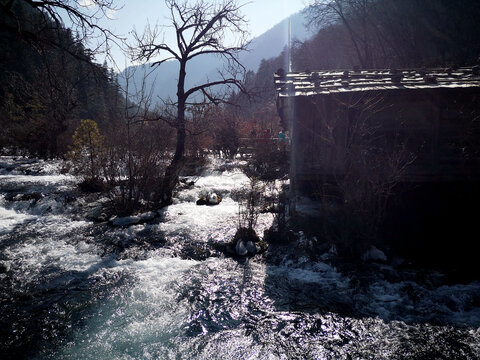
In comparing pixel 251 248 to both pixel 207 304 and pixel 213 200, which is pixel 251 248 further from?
pixel 213 200

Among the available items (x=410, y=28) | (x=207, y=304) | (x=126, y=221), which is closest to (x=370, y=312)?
(x=207, y=304)

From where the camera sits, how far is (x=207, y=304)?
4348 mm

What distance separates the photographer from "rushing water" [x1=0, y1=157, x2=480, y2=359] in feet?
11.3

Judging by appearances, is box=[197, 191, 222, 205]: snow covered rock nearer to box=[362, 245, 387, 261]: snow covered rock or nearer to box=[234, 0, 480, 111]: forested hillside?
box=[362, 245, 387, 261]: snow covered rock

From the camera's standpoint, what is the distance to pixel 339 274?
17.0 feet

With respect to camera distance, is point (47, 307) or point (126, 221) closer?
point (47, 307)

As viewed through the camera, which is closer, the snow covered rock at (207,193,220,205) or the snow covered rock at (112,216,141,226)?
the snow covered rock at (112,216,141,226)

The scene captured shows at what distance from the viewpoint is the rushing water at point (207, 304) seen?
3.46 metres

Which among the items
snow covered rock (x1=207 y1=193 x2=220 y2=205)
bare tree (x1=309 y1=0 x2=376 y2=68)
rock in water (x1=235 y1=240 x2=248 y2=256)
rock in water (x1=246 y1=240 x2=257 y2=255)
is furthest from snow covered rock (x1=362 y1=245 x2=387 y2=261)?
bare tree (x1=309 y1=0 x2=376 y2=68)

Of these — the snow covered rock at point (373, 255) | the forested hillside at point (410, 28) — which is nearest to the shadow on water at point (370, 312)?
the snow covered rock at point (373, 255)

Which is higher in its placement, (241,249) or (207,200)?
(207,200)

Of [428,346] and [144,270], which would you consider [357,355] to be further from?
[144,270]

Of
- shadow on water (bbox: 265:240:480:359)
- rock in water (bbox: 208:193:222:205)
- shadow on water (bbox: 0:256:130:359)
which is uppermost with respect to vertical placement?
rock in water (bbox: 208:193:222:205)

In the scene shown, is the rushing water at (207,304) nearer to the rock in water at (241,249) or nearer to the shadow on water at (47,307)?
the shadow on water at (47,307)
